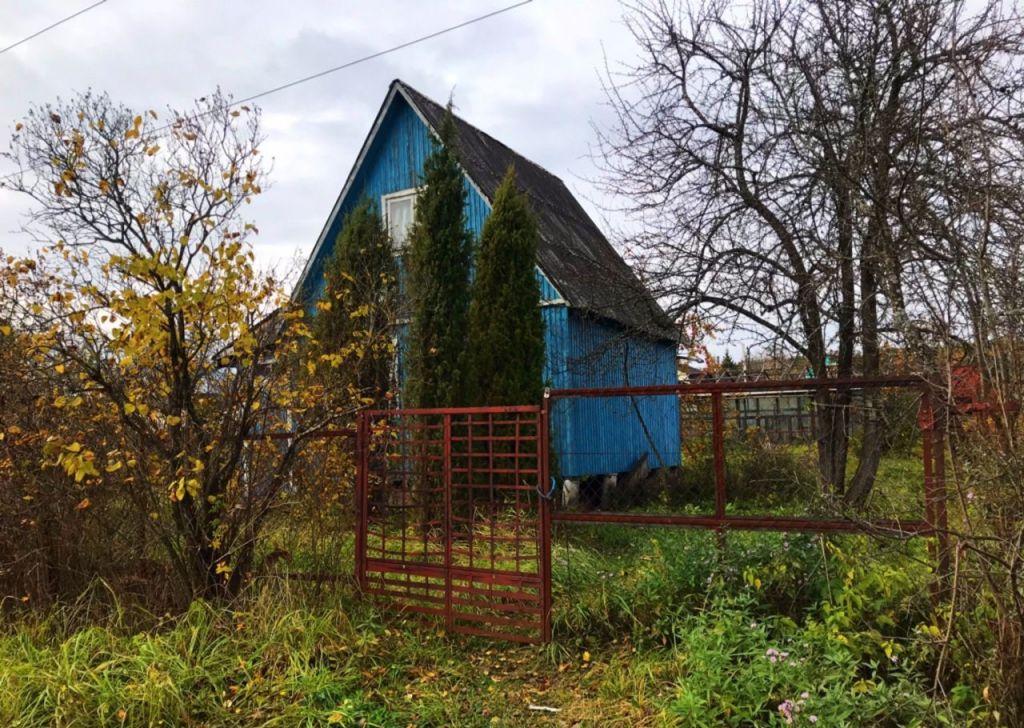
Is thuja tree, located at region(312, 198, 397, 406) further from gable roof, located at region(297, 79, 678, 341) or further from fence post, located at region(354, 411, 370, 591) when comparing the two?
fence post, located at region(354, 411, 370, 591)

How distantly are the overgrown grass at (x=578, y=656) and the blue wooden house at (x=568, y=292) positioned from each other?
3694 millimetres

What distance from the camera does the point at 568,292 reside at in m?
10.2

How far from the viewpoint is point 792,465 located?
7254 millimetres

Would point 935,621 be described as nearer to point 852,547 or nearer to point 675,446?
point 852,547

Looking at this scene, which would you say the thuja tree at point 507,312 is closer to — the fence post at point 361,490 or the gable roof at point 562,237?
the gable roof at point 562,237

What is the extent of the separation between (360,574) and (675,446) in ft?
32.0

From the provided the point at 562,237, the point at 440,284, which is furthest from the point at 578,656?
the point at 562,237

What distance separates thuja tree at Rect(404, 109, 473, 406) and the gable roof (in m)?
1.29

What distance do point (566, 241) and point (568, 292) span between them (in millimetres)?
2632

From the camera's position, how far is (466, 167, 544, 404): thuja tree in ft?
29.0

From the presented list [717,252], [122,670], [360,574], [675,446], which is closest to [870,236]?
[717,252]

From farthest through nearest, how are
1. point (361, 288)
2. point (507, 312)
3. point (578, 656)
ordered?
point (361, 288) → point (507, 312) → point (578, 656)

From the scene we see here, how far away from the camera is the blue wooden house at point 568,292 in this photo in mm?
8570

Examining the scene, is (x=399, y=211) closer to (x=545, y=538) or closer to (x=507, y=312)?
(x=507, y=312)
